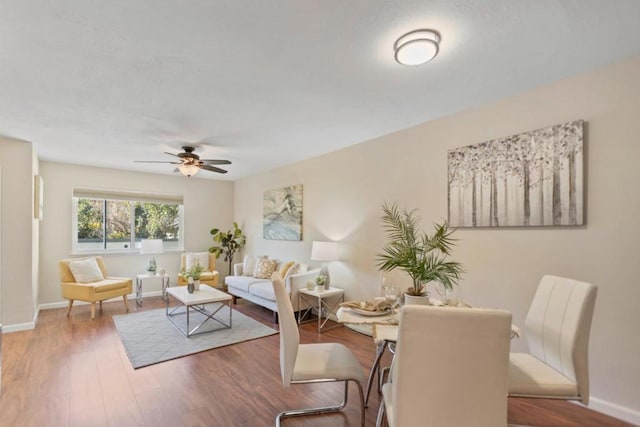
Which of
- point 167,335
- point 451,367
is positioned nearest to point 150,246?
point 167,335

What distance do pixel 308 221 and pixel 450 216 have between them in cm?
Result: 247

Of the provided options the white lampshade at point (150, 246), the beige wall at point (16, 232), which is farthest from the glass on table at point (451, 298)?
the white lampshade at point (150, 246)

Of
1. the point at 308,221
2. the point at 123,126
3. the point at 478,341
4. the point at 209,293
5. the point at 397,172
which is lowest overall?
the point at 209,293

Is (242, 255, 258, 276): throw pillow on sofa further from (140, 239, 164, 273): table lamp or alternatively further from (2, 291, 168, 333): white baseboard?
(2, 291, 168, 333): white baseboard

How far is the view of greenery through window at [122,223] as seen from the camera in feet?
18.4

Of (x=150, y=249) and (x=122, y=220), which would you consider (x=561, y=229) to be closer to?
(x=150, y=249)

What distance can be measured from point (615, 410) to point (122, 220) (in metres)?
7.22

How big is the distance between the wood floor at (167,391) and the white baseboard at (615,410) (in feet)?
0.18

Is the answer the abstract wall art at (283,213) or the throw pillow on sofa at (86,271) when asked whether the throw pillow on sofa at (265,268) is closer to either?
the abstract wall art at (283,213)

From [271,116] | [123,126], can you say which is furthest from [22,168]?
[271,116]

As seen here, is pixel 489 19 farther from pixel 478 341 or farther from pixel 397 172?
pixel 397 172

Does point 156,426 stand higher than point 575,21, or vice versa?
point 575,21

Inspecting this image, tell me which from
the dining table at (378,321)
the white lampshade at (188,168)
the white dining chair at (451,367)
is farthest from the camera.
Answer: the white lampshade at (188,168)

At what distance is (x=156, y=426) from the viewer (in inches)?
81.8
